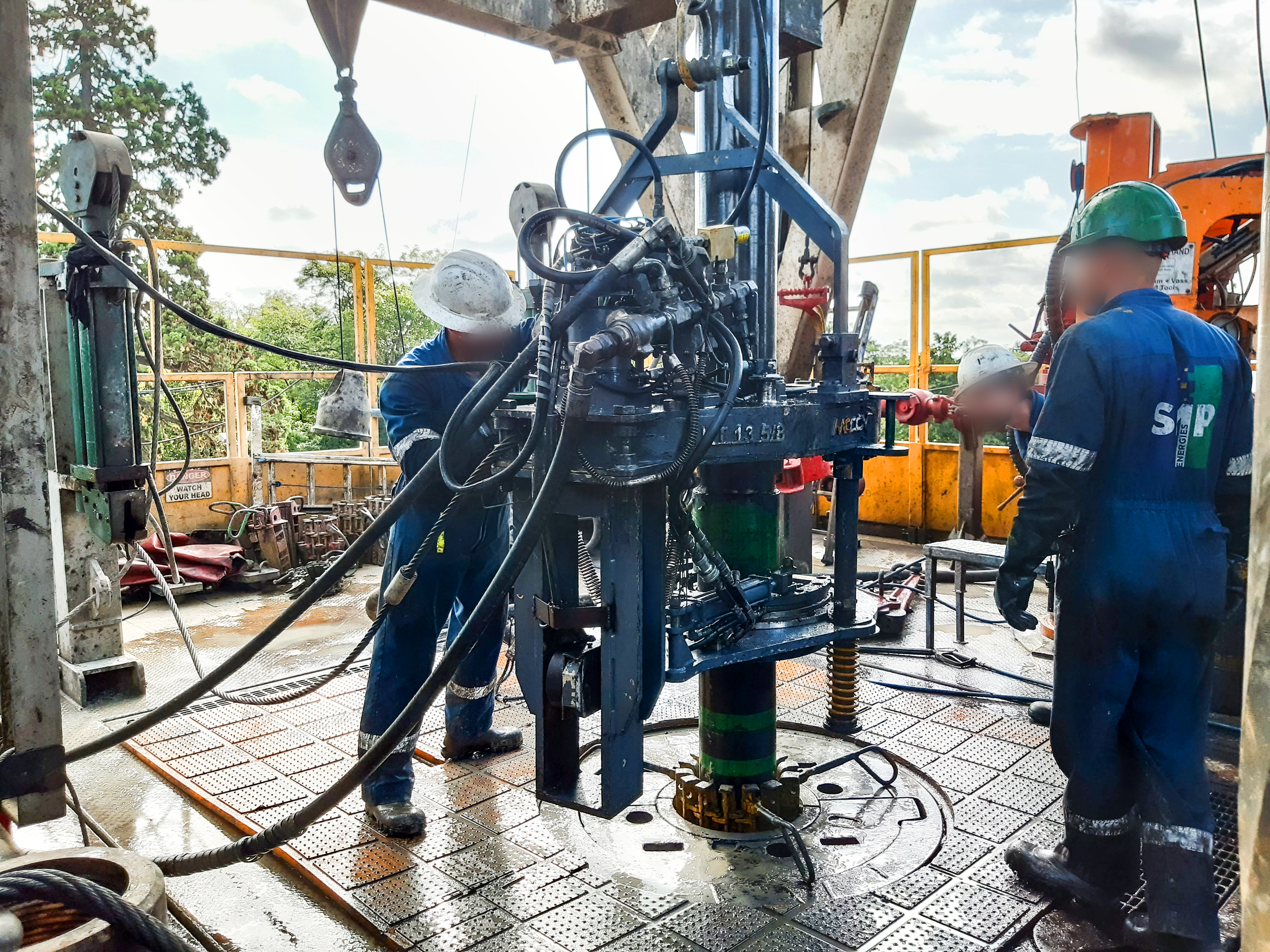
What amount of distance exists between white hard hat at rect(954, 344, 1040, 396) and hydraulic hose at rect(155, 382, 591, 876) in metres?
1.83

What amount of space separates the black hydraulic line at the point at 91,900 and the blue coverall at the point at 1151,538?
7.73ft

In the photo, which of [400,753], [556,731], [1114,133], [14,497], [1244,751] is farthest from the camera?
[1114,133]

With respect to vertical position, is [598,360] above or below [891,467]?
above

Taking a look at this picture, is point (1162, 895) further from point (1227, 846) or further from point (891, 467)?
point (891, 467)

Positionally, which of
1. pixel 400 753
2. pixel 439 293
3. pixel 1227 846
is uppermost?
pixel 439 293

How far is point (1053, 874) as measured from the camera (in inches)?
113

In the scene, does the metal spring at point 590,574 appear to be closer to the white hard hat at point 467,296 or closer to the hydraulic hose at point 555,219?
the hydraulic hose at point 555,219

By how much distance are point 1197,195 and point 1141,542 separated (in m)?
2.69

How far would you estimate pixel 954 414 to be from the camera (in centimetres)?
351

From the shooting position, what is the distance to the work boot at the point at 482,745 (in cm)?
400

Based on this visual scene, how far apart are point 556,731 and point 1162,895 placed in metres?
1.74

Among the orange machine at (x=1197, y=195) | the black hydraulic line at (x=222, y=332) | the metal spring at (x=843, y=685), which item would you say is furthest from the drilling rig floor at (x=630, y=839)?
the orange machine at (x=1197, y=195)

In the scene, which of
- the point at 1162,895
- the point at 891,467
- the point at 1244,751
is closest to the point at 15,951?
the point at 1244,751

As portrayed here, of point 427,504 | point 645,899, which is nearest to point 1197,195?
point 427,504
